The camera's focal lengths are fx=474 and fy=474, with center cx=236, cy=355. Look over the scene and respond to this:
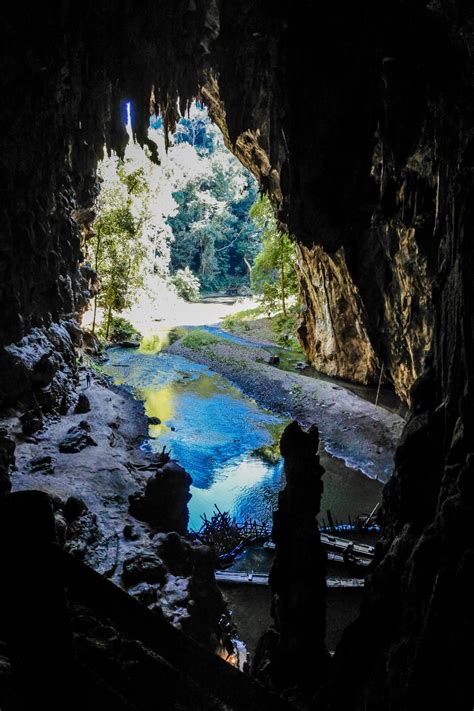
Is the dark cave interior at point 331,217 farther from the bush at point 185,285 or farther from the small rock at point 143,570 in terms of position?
the bush at point 185,285

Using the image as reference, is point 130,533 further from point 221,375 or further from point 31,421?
point 221,375

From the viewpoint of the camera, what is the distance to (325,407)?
1798 cm

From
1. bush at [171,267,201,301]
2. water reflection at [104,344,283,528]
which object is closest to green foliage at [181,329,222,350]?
water reflection at [104,344,283,528]

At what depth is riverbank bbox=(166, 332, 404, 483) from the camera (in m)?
14.9

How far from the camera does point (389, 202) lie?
1022 cm

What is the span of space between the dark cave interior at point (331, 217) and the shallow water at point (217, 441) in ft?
11.4

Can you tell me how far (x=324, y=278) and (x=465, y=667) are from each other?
660 inches

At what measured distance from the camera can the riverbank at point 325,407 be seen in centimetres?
1485

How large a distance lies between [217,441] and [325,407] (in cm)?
435

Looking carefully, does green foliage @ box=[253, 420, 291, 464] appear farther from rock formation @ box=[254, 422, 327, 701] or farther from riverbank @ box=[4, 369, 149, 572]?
rock formation @ box=[254, 422, 327, 701]

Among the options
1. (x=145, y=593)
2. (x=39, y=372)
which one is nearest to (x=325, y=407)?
(x=39, y=372)

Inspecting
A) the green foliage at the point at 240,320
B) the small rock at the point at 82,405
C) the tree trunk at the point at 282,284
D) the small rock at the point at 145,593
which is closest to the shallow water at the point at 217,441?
the small rock at the point at 82,405

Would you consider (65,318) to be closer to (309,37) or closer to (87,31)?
(87,31)

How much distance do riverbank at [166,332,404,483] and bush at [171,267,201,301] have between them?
15.4 metres
